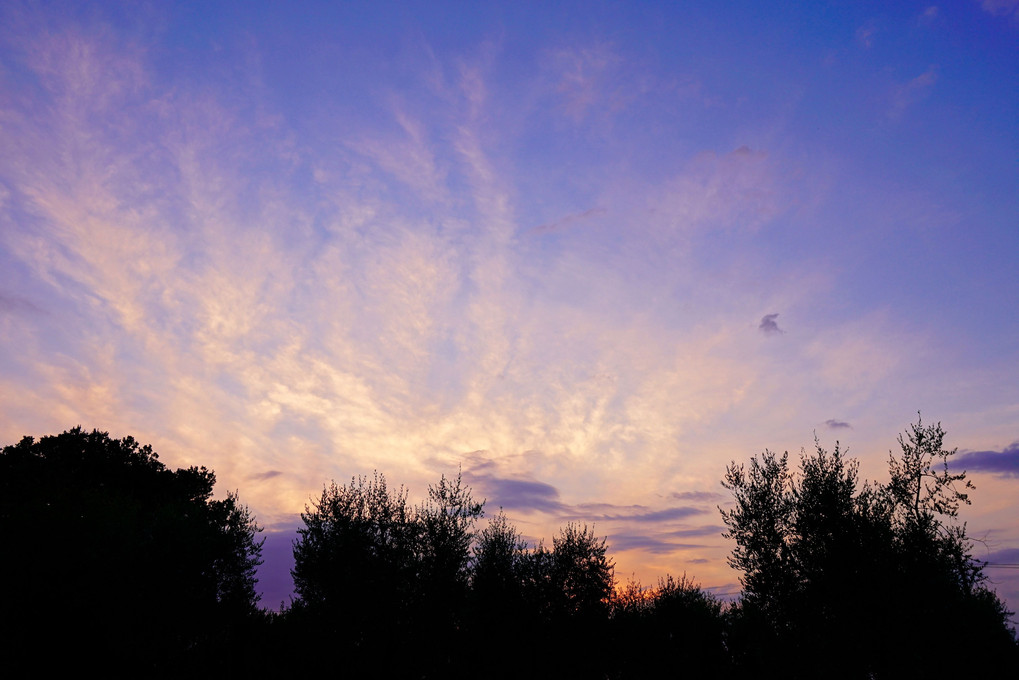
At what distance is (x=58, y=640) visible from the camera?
1088 inches

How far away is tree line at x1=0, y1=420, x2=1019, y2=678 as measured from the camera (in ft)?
89.4

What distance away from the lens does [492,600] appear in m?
37.0

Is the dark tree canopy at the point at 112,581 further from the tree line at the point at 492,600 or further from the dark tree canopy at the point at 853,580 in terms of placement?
the dark tree canopy at the point at 853,580

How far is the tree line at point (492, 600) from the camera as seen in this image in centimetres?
2725

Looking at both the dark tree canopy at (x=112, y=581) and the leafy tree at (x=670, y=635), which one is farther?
the leafy tree at (x=670, y=635)

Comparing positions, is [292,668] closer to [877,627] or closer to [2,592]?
[2,592]

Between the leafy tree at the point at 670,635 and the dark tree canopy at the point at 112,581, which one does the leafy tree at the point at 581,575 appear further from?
the dark tree canopy at the point at 112,581

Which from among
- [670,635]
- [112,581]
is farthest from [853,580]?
[112,581]

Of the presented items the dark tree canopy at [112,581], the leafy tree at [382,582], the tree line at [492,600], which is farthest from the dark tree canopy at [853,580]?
the dark tree canopy at [112,581]

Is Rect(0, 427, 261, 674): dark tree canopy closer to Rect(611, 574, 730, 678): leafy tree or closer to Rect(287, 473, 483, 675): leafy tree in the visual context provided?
Rect(287, 473, 483, 675): leafy tree

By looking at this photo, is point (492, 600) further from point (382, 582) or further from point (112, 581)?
point (112, 581)

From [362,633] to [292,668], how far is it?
5.58 m

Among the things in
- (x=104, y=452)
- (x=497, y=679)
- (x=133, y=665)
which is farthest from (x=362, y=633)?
(x=104, y=452)

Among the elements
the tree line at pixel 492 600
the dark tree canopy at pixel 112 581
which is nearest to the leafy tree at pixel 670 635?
the tree line at pixel 492 600
